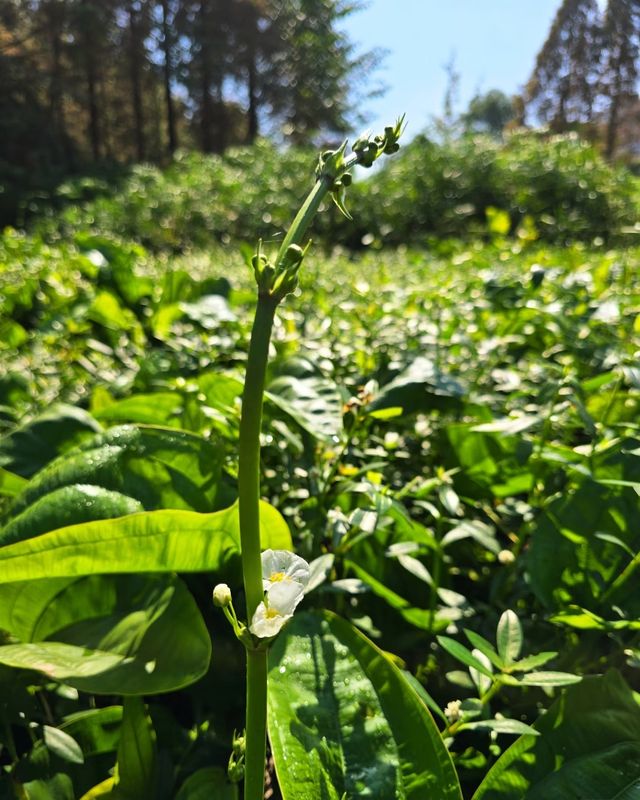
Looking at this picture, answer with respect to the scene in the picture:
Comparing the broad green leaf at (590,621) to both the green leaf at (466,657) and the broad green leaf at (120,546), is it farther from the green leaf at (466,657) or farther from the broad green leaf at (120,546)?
the broad green leaf at (120,546)

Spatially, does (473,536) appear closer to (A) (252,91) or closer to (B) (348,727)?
(B) (348,727)

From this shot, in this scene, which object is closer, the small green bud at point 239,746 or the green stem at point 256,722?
the green stem at point 256,722

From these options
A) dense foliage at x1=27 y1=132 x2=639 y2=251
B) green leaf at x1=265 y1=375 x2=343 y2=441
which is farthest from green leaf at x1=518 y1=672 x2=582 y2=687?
dense foliage at x1=27 y1=132 x2=639 y2=251

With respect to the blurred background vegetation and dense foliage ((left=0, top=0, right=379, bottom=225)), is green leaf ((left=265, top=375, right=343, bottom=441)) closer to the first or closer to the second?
the blurred background vegetation

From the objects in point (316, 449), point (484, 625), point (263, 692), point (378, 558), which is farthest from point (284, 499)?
point (263, 692)

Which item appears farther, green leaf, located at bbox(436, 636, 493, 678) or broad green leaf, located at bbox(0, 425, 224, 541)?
broad green leaf, located at bbox(0, 425, 224, 541)

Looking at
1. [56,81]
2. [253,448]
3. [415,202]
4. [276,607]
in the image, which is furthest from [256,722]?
[56,81]

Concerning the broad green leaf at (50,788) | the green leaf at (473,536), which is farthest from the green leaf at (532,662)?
the broad green leaf at (50,788)


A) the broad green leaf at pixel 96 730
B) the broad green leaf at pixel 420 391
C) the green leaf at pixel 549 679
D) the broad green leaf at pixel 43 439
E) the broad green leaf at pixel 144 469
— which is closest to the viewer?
the green leaf at pixel 549 679
